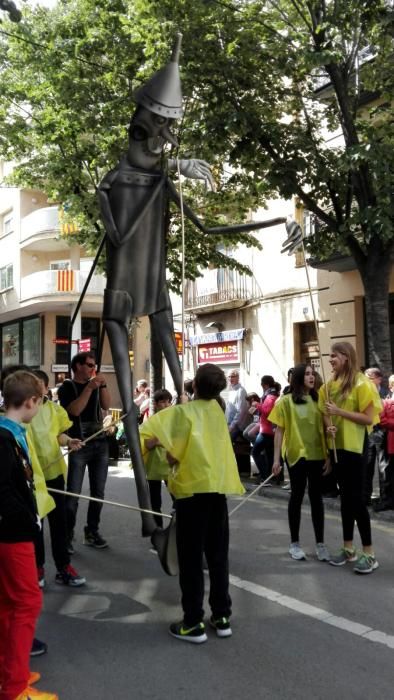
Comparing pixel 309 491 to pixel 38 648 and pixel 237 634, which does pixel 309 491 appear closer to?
pixel 237 634

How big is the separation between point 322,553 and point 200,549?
87.3 inches

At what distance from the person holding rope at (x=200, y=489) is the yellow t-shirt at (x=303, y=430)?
69.9 inches

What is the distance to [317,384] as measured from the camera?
7055 millimetres

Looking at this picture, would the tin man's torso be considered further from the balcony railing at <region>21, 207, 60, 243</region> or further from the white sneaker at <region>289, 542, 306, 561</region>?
the balcony railing at <region>21, 207, 60, 243</region>

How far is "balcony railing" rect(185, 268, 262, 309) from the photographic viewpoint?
20.0m

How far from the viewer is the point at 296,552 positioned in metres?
6.10

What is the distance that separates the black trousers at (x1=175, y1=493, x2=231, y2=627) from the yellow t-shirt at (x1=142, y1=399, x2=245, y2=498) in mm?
86

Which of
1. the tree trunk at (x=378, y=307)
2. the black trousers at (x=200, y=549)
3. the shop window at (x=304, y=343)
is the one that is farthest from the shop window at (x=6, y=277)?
the black trousers at (x=200, y=549)

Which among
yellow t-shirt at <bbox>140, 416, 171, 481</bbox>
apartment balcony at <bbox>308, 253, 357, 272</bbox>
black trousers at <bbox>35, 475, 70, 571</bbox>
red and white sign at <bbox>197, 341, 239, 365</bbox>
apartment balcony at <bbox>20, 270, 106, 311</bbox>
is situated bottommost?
black trousers at <bbox>35, 475, 70, 571</bbox>

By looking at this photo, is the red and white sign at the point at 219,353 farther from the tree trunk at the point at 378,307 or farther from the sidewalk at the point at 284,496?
the tree trunk at the point at 378,307

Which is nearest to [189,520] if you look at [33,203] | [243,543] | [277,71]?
[243,543]

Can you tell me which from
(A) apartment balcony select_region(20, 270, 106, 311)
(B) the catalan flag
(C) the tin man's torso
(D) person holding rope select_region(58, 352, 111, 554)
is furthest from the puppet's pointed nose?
(B) the catalan flag

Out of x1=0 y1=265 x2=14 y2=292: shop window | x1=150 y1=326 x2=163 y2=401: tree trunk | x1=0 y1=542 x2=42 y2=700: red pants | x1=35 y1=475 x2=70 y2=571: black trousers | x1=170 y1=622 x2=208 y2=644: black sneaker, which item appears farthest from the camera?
x1=0 y1=265 x2=14 y2=292: shop window

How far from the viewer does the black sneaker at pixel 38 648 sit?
399cm
